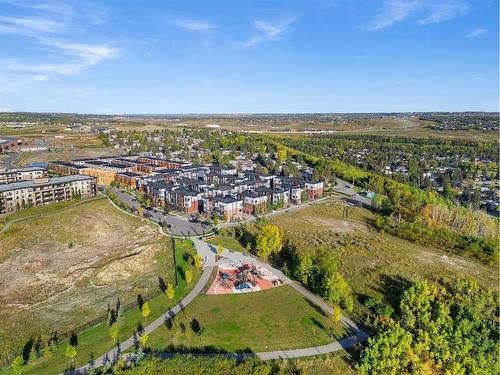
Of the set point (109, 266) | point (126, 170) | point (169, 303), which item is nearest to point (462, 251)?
point (169, 303)

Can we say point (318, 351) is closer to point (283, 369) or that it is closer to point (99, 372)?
point (283, 369)

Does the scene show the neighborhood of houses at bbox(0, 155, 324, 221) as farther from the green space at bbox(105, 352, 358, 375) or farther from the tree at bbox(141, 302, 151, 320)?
the green space at bbox(105, 352, 358, 375)

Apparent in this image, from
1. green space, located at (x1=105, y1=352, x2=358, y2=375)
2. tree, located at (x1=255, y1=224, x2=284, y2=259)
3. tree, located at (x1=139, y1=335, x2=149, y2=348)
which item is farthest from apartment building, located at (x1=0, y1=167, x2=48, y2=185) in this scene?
green space, located at (x1=105, y1=352, x2=358, y2=375)

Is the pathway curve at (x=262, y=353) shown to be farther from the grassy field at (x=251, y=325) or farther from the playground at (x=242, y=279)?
the playground at (x=242, y=279)

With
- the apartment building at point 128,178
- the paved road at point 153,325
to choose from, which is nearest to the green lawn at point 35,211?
A: the apartment building at point 128,178

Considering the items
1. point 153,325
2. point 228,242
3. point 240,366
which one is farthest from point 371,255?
point 153,325

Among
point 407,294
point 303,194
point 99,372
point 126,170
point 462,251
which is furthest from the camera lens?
point 126,170
